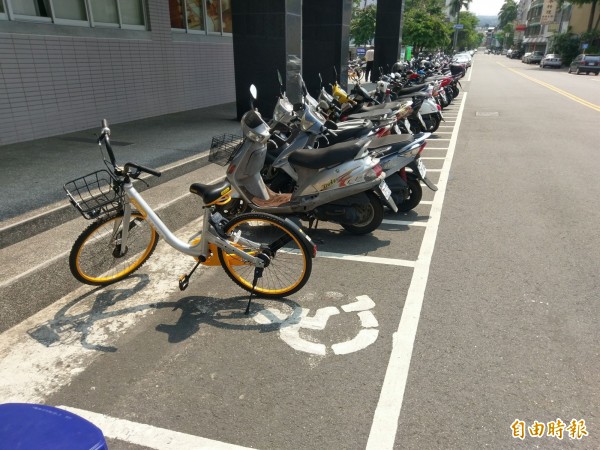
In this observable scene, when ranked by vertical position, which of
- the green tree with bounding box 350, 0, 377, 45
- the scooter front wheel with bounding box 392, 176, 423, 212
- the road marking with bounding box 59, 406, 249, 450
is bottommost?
the road marking with bounding box 59, 406, 249, 450

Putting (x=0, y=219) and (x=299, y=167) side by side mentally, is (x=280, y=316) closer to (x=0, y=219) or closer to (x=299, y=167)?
(x=299, y=167)

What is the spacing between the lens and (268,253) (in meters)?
3.72

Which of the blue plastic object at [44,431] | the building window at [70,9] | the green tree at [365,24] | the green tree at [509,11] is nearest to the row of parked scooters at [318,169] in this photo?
the blue plastic object at [44,431]

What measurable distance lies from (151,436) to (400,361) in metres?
1.66

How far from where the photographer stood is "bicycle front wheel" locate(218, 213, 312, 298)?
3.65 m

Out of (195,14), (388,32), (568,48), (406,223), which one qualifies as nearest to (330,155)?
(406,223)

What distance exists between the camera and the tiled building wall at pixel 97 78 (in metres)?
7.29

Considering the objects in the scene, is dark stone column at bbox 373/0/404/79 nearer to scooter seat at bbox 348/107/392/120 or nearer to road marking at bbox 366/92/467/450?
scooter seat at bbox 348/107/392/120

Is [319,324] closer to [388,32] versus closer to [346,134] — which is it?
[346,134]

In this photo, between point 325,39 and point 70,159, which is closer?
point 70,159

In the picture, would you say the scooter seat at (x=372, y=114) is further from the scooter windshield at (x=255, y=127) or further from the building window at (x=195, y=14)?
the building window at (x=195, y=14)

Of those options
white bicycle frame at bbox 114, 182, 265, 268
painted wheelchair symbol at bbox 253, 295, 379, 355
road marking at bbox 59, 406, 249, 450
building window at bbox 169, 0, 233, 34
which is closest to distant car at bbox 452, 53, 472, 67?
building window at bbox 169, 0, 233, 34

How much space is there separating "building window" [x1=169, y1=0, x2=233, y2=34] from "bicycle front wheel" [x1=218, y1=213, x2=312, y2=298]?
363 inches

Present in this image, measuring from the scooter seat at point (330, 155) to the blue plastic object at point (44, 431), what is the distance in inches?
141
